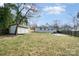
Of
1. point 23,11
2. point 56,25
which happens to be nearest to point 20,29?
point 23,11

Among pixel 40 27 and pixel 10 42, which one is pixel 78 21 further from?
pixel 10 42

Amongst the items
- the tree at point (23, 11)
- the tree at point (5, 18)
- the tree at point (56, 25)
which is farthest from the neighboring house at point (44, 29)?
the tree at point (5, 18)

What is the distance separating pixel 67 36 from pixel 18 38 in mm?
602

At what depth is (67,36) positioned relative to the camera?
256 cm

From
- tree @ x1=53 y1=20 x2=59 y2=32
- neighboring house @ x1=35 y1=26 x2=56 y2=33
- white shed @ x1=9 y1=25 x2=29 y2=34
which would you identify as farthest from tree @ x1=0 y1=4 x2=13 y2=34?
tree @ x1=53 y1=20 x2=59 y2=32

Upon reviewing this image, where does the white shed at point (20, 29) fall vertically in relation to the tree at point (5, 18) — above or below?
below

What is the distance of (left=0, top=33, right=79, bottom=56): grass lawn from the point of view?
100 inches

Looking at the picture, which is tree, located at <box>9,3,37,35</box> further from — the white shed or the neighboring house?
the neighboring house

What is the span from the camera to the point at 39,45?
2.58 metres

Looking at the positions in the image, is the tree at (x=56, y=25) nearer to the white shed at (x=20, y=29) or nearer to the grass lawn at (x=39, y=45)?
the grass lawn at (x=39, y=45)

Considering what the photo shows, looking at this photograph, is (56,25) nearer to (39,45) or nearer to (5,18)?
(39,45)

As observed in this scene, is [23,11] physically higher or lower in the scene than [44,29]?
higher

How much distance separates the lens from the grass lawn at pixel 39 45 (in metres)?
2.55

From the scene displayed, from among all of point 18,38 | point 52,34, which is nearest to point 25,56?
point 18,38
